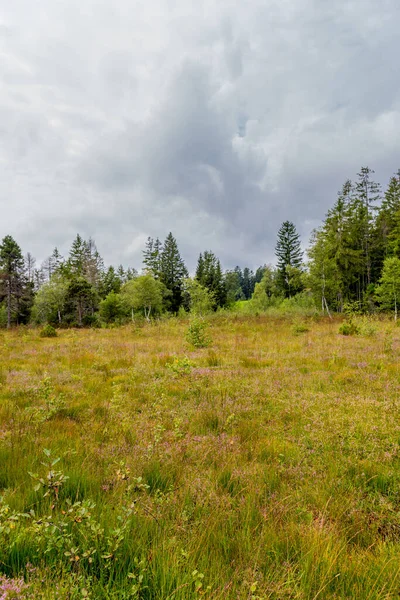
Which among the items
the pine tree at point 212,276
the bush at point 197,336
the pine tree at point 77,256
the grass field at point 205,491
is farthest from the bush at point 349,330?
the pine tree at point 77,256

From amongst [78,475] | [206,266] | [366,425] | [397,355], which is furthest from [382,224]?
[78,475]

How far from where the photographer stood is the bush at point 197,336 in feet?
49.4

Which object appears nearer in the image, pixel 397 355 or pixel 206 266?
pixel 397 355

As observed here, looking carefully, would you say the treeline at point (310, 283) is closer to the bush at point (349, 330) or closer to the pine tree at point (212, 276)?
the pine tree at point (212, 276)

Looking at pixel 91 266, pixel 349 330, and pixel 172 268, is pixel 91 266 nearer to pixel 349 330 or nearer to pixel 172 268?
pixel 172 268

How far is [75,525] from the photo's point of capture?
2191mm

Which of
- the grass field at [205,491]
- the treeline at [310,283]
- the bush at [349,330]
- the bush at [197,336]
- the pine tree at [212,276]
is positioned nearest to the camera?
the grass field at [205,491]

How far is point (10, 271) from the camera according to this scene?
45031mm

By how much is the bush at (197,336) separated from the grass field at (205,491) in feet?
24.8

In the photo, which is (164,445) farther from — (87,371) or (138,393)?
(87,371)

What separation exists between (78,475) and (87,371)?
7.16 metres

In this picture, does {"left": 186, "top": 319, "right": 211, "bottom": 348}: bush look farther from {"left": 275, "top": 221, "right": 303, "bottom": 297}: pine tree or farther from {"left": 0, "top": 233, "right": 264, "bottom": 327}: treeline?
{"left": 275, "top": 221, "right": 303, "bottom": 297}: pine tree

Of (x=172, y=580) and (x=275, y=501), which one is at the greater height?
(x=172, y=580)

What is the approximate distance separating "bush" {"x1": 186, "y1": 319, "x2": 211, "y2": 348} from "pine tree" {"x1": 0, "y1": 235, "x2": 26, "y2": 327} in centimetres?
4107
